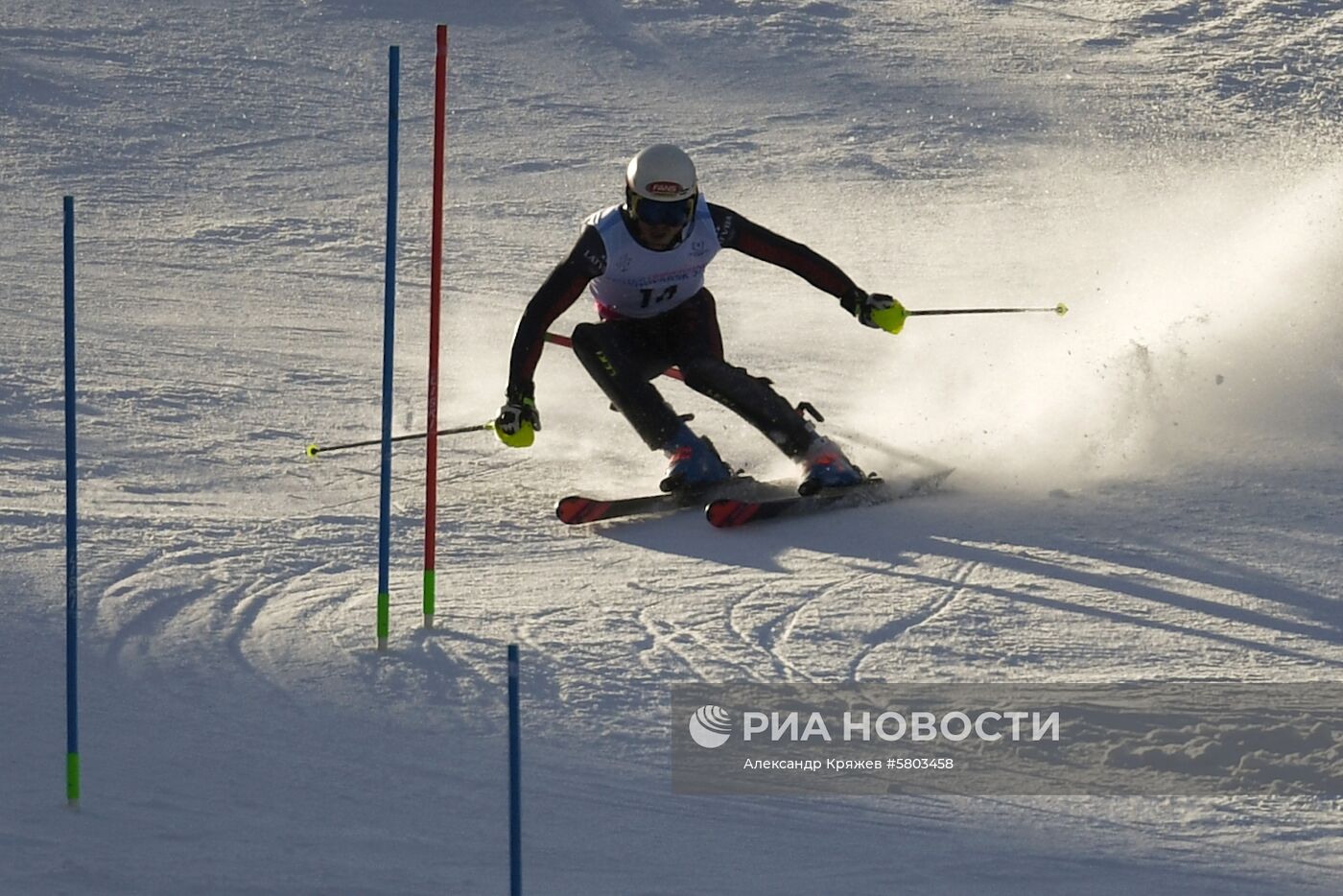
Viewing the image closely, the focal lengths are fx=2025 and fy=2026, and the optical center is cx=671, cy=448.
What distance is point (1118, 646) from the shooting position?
19.5 feet

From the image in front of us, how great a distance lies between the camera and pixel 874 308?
25.1ft

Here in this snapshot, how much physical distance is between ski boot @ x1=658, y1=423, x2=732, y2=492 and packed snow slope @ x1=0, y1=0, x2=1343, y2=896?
0.23m

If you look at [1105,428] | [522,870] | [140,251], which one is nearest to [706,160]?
[140,251]

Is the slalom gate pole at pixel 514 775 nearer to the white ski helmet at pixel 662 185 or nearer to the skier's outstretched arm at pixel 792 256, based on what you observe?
the white ski helmet at pixel 662 185

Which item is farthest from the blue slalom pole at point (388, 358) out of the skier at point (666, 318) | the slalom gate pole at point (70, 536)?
the skier at point (666, 318)

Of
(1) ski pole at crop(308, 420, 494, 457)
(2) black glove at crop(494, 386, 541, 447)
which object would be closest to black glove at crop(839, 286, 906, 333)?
(2) black glove at crop(494, 386, 541, 447)

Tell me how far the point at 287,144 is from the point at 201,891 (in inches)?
381

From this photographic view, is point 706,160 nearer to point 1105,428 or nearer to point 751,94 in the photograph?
point 751,94

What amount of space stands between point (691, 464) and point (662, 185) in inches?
40.5

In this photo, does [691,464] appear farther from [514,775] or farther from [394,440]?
[514,775]

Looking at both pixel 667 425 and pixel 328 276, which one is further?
pixel 328 276

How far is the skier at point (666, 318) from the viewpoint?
717cm

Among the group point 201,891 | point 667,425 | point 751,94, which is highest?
point 751,94

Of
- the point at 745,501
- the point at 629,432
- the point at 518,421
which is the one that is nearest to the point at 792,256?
the point at 745,501
